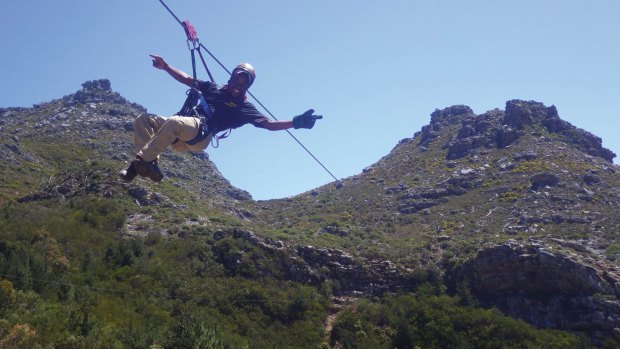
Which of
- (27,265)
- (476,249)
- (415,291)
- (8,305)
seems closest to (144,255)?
(27,265)

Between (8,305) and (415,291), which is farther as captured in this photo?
(415,291)

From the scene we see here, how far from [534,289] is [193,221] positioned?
2251cm

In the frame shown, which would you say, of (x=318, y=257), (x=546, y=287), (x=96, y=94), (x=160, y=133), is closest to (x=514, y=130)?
(x=546, y=287)

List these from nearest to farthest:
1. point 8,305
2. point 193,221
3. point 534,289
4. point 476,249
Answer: point 8,305
point 534,289
point 476,249
point 193,221

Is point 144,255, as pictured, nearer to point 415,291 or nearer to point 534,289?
point 415,291

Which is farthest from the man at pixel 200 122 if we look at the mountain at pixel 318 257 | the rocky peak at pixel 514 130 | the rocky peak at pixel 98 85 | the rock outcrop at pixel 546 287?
the rocky peak at pixel 98 85

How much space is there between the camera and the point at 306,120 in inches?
306

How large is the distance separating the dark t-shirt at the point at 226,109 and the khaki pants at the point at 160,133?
50cm

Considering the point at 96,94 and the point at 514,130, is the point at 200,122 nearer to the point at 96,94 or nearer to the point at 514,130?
the point at 514,130

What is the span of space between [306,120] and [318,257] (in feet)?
93.8

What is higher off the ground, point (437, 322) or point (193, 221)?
point (193, 221)

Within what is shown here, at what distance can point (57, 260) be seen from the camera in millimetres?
29406

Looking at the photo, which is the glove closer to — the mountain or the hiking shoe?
the hiking shoe

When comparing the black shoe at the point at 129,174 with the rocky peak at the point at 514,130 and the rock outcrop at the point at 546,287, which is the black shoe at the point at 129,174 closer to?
the rock outcrop at the point at 546,287
